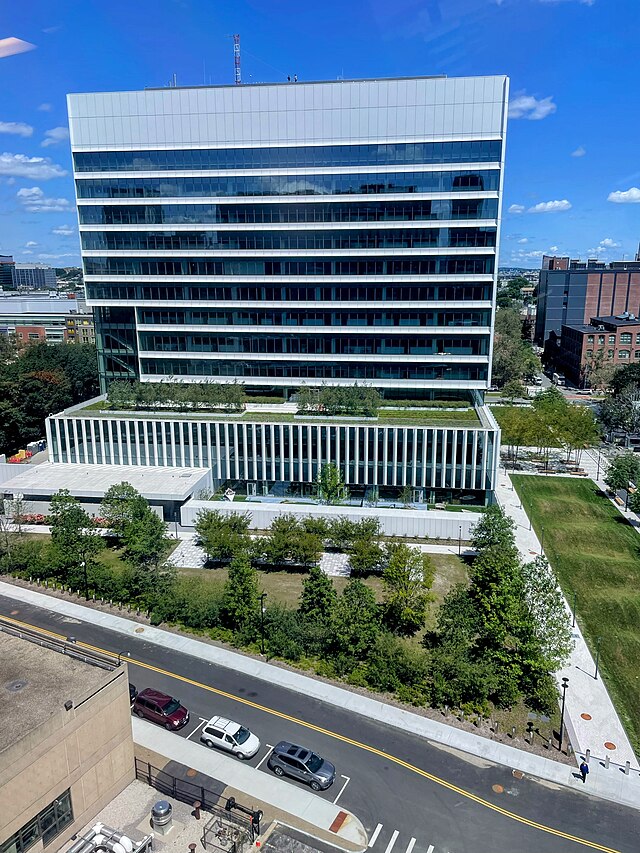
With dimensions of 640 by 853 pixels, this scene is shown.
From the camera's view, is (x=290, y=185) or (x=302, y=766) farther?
(x=290, y=185)

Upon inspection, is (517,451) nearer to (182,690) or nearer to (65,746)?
(182,690)

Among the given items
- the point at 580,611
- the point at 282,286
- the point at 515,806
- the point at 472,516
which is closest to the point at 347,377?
the point at 282,286

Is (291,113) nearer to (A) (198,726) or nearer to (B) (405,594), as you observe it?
(B) (405,594)

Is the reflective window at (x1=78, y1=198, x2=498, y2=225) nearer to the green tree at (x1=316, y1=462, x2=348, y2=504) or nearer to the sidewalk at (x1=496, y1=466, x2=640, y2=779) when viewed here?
the green tree at (x1=316, y1=462, x2=348, y2=504)

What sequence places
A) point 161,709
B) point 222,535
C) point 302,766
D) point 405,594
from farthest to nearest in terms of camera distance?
point 222,535, point 405,594, point 161,709, point 302,766

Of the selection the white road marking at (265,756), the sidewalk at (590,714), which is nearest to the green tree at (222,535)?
the white road marking at (265,756)

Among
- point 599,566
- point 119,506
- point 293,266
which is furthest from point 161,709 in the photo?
point 293,266
